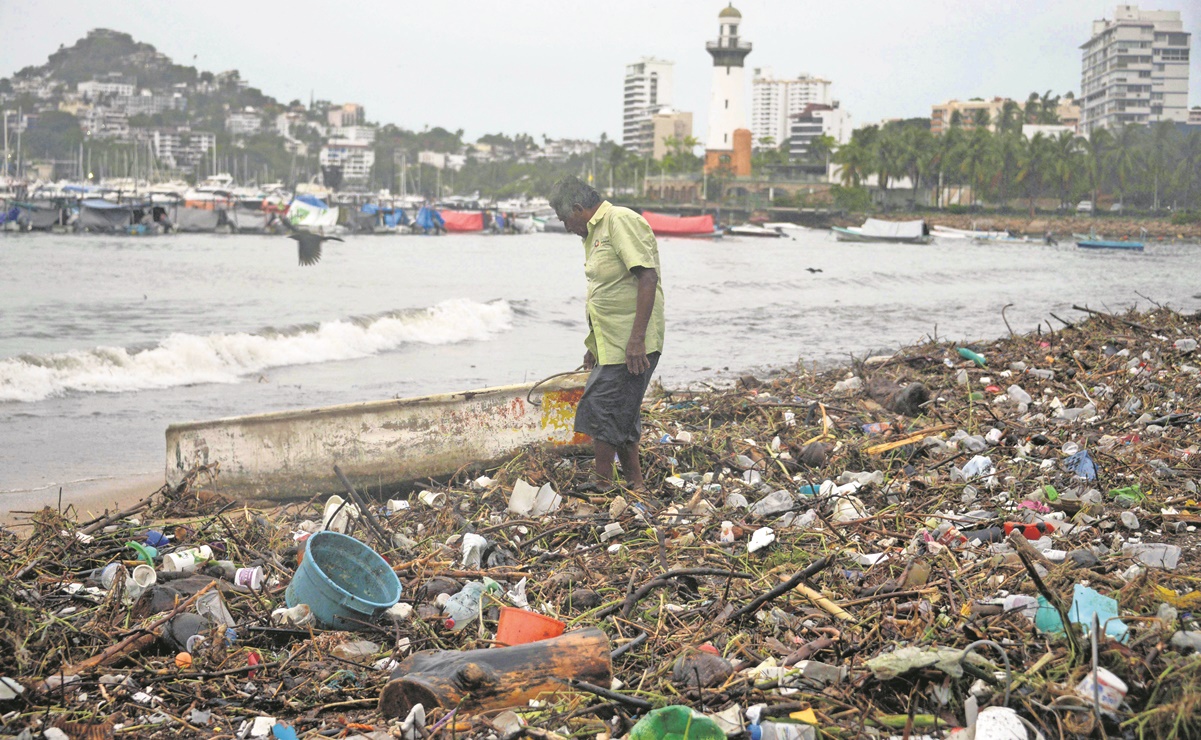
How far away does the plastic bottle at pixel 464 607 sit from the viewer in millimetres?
3225

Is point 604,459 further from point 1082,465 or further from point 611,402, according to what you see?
point 1082,465

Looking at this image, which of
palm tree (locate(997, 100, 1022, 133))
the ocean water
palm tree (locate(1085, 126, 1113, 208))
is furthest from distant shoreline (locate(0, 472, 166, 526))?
palm tree (locate(997, 100, 1022, 133))

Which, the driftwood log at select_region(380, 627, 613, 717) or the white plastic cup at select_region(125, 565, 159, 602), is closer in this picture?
the driftwood log at select_region(380, 627, 613, 717)

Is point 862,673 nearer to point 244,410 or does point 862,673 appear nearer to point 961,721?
point 961,721

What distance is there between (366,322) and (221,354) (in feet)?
11.2

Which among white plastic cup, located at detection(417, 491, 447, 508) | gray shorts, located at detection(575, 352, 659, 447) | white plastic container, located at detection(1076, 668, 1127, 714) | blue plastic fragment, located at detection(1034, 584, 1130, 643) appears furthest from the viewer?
white plastic cup, located at detection(417, 491, 447, 508)

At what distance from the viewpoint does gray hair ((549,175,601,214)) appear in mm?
4164

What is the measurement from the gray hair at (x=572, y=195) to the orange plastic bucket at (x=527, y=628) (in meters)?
1.91

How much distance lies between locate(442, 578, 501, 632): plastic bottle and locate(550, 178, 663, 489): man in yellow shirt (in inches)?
44.8

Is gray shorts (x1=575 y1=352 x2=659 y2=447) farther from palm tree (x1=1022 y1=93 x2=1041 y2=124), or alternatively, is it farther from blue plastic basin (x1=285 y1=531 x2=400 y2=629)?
palm tree (x1=1022 y1=93 x2=1041 y2=124)

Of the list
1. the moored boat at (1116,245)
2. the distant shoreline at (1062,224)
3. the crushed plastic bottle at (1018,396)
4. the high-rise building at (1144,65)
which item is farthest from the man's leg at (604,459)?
the high-rise building at (1144,65)

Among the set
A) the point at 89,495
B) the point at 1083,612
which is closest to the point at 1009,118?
the point at 89,495

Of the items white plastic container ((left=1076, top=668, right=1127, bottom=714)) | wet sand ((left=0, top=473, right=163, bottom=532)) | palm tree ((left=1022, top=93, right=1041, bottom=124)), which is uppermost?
palm tree ((left=1022, top=93, right=1041, bottom=124))

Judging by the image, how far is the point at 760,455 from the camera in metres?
5.21
